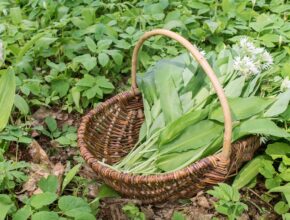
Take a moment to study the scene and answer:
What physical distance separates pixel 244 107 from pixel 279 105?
0.48 feet

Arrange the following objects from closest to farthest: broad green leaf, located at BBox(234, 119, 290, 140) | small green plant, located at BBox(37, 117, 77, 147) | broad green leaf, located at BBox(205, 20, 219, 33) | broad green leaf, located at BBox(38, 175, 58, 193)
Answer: broad green leaf, located at BBox(38, 175, 58, 193)
broad green leaf, located at BBox(234, 119, 290, 140)
small green plant, located at BBox(37, 117, 77, 147)
broad green leaf, located at BBox(205, 20, 219, 33)

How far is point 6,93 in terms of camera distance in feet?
6.27

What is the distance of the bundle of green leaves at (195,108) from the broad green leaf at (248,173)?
0.40ft

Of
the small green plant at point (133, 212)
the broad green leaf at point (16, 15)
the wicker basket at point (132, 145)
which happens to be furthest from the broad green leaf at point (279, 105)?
the broad green leaf at point (16, 15)

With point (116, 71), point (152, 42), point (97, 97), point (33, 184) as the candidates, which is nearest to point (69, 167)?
point (33, 184)

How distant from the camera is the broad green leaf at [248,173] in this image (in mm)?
2012

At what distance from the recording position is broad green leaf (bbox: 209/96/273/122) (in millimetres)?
1973

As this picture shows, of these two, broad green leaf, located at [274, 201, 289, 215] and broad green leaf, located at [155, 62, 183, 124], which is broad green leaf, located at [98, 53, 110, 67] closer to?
broad green leaf, located at [155, 62, 183, 124]

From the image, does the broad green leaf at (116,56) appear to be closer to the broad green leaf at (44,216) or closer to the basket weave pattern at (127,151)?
the basket weave pattern at (127,151)

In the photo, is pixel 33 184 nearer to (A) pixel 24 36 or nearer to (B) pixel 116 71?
(B) pixel 116 71

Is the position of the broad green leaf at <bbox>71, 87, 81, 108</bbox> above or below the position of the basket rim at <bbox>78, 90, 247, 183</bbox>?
below

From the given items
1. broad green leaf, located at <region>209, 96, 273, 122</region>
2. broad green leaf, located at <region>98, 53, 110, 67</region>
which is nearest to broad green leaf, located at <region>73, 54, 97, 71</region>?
broad green leaf, located at <region>98, 53, 110, 67</region>

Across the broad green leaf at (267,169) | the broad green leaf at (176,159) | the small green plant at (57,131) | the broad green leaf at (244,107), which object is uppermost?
the broad green leaf at (244,107)

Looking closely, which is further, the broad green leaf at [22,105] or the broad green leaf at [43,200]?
the broad green leaf at [22,105]
